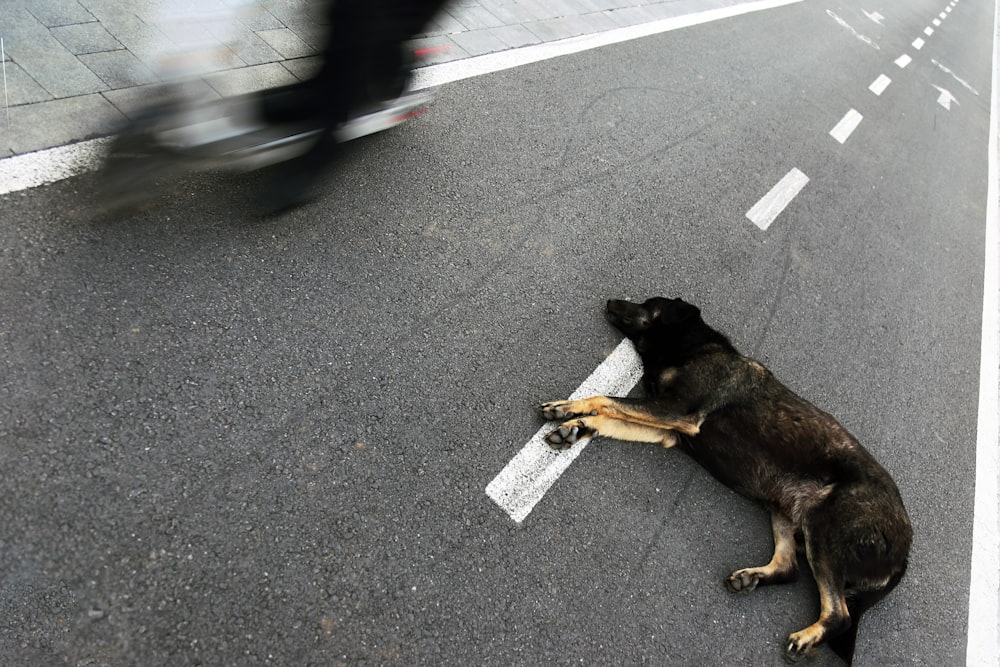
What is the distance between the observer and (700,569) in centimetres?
351

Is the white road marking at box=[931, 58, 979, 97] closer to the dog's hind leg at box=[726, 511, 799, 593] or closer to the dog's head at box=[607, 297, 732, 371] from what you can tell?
the dog's head at box=[607, 297, 732, 371]

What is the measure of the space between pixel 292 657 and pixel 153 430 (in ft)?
3.60

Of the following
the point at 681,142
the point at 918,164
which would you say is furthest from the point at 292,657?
the point at 918,164

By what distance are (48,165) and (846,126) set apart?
29.0 feet

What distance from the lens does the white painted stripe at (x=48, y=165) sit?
11.4 feet

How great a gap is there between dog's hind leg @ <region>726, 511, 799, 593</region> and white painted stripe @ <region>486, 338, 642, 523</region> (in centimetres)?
102

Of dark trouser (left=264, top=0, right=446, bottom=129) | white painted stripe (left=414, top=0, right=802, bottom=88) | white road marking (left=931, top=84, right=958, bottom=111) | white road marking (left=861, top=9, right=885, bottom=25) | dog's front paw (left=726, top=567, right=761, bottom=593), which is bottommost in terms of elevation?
dog's front paw (left=726, top=567, right=761, bottom=593)

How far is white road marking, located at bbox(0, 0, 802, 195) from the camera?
3537mm

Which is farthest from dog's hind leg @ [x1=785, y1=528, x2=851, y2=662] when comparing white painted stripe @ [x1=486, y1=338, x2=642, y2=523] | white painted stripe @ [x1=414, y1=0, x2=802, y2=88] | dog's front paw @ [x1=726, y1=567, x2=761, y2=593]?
white painted stripe @ [x1=414, y1=0, x2=802, y2=88]

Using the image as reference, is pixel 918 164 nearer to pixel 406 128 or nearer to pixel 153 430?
pixel 406 128

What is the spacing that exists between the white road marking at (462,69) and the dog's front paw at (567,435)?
261 cm

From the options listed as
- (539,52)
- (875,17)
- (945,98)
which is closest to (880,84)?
(945,98)

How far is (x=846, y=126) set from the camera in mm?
8961

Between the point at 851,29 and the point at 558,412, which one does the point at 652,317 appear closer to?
the point at 558,412
